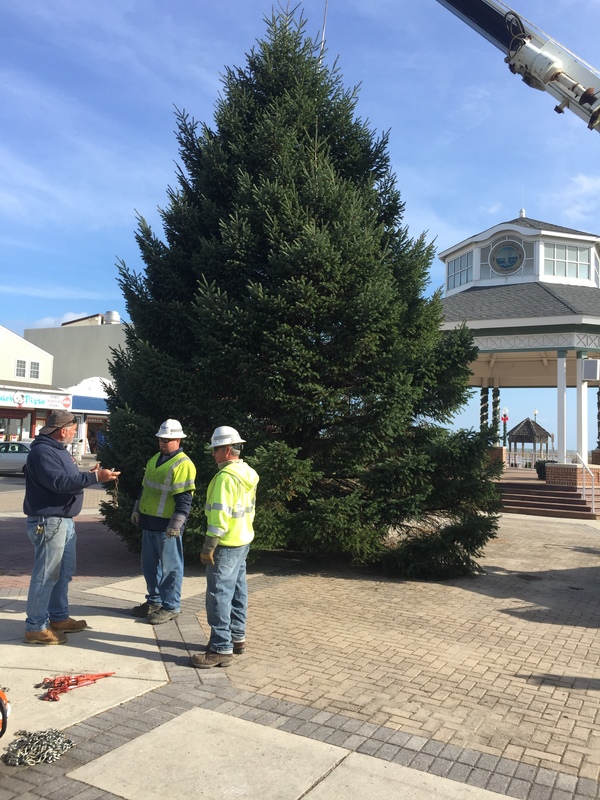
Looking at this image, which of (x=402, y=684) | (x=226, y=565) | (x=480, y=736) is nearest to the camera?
(x=480, y=736)

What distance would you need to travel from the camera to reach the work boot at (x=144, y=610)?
6.28 metres

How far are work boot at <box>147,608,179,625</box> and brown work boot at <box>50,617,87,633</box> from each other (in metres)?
0.60

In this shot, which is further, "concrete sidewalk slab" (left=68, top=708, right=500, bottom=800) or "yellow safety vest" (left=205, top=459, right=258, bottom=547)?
"yellow safety vest" (left=205, top=459, right=258, bottom=547)

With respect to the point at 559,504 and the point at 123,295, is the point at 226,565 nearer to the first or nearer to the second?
the point at 123,295

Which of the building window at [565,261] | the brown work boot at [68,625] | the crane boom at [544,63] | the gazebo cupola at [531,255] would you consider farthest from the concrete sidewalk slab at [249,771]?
the building window at [565,261]

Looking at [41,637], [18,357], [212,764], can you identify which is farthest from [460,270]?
[18,357]

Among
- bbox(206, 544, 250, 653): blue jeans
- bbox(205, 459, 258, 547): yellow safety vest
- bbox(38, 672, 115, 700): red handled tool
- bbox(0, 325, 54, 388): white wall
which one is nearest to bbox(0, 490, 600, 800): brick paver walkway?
bbox(206, 544, 250, 653): blue jeans

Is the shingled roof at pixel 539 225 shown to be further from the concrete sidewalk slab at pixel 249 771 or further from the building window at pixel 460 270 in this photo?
the concrete sidewalk slab at pixel 249 771

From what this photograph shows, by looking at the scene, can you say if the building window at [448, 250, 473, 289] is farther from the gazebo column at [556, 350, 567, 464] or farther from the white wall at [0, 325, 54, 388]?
the white wall at [0, 325, 54, 388]

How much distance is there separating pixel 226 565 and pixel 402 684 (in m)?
1.55

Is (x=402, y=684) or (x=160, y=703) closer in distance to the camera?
(x=160, y=703)

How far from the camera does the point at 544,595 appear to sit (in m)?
8.08

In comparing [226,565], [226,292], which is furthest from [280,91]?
[226,565]

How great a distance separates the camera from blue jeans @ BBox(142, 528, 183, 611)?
6180 millimetres
